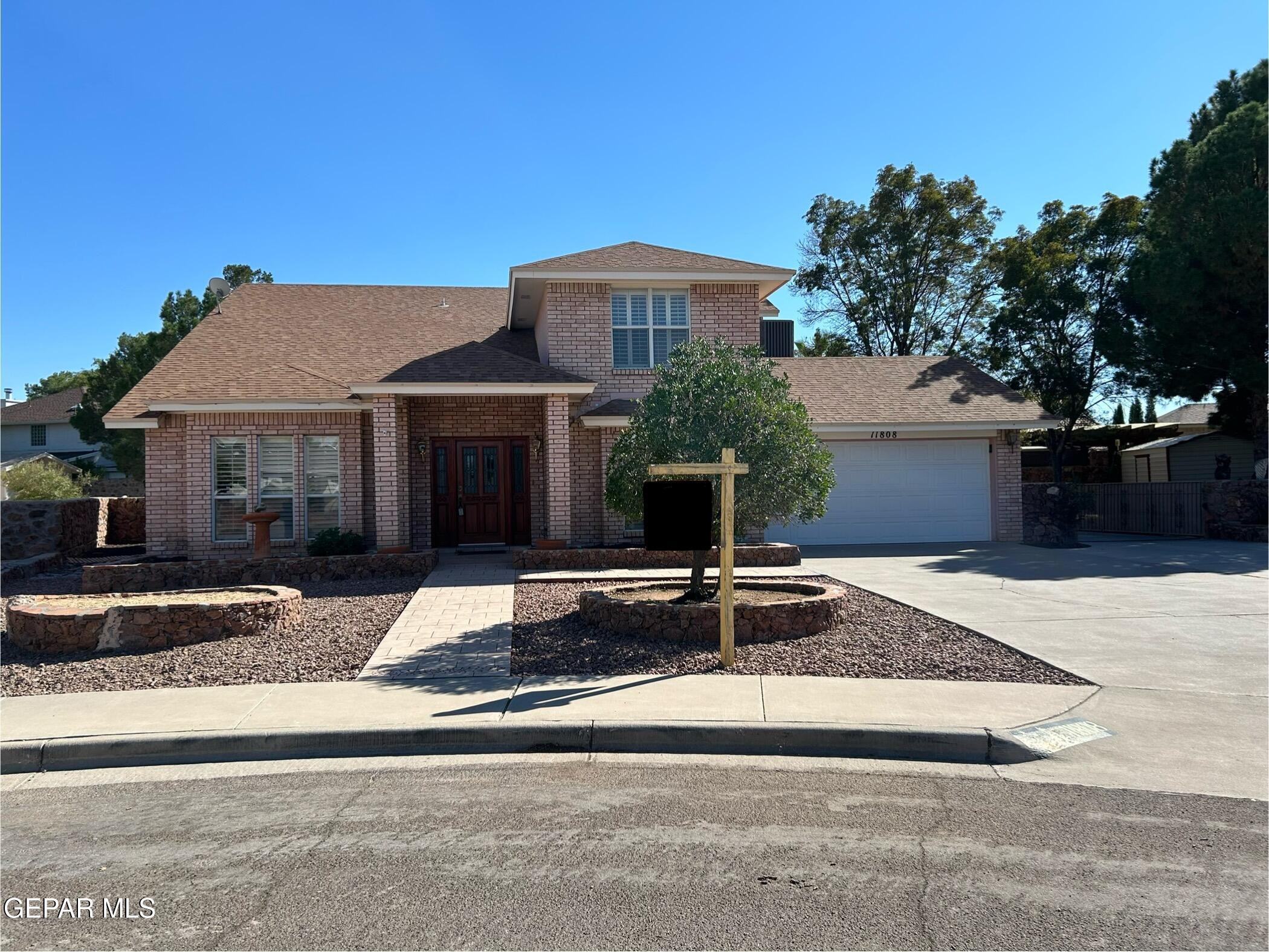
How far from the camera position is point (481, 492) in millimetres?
17141

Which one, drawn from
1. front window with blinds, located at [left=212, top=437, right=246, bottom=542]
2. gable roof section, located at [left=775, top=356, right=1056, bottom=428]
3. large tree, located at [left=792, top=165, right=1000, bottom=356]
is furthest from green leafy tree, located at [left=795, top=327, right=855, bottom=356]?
front window with blinds, located at [left=212, top=437, right=246, bottom=542]

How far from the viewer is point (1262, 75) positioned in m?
24.0

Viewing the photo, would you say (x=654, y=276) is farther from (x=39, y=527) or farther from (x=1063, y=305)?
(x=1063, y=305)

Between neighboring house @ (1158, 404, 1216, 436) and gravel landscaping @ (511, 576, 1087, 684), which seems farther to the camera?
neighboring house @ (1158, 404, 1216, 436)

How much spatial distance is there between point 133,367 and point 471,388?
58.6 ft

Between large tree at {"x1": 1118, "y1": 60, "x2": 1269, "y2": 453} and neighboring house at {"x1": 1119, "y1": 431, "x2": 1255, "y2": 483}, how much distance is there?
2.73 m

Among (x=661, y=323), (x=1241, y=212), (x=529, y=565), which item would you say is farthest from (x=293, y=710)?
(x=1241, y=212)

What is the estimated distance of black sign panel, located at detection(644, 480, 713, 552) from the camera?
7984 millimetres

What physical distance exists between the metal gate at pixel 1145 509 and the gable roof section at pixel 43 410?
44.7m

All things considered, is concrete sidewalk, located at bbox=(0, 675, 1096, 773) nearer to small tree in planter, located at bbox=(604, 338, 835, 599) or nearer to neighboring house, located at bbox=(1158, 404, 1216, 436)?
small tree in planter, located at bbox=(604, 338, 835, 599)

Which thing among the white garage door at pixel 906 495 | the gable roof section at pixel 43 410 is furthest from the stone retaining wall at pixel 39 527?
the gable roof section at pixel 43 410

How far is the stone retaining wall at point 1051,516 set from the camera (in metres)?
18.3

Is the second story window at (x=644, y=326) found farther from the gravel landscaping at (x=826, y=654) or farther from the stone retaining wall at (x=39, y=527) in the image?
the stone retaining wall at (x=39, y=527)

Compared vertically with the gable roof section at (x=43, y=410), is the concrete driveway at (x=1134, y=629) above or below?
below
